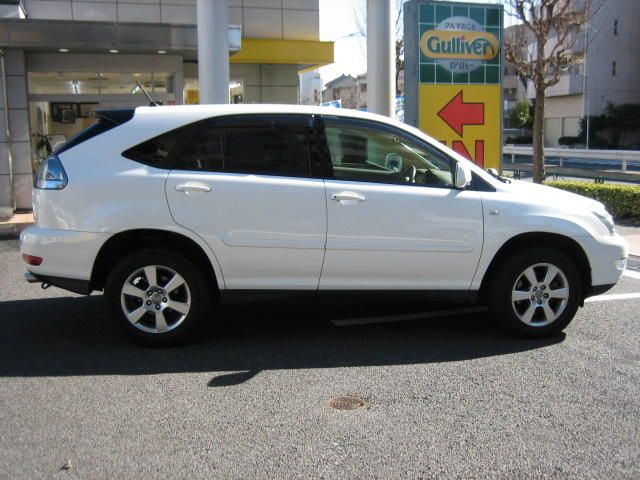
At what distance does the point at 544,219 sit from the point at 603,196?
26.2 feet

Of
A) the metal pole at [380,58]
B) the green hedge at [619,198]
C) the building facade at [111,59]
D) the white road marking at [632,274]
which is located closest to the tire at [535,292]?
the white road marking at [632,274]

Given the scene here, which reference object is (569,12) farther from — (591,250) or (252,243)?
(252,243)

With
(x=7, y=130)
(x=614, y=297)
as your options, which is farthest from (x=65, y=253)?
(x=7, y=130)

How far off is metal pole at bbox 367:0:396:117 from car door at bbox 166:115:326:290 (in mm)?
6789

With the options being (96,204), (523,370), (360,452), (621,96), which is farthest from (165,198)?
(621,96)

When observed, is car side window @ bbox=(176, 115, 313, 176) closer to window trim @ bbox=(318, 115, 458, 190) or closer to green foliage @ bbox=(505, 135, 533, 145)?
window trim @ bbox=(318, 115, 458, 190)

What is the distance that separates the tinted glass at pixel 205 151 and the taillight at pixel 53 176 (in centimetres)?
85

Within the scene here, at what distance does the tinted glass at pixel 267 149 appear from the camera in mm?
5070

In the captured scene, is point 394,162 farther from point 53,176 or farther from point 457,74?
point 457,74

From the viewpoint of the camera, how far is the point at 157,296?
197 inches

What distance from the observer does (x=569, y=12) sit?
15648mm

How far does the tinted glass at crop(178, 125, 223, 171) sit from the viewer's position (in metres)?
5.01

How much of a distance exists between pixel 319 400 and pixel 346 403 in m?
0.17

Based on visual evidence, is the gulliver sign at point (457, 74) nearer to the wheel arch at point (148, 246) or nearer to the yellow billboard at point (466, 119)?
the yellow billboard at point (466, 119)
